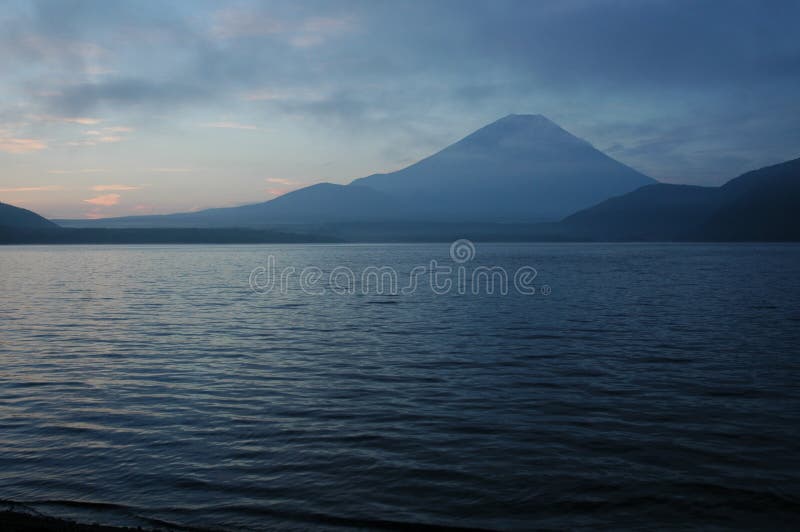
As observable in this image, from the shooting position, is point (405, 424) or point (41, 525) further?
point (405, 424)

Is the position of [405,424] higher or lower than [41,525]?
lower

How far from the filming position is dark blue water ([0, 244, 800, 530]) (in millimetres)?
10828

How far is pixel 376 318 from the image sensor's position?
37.2 meters

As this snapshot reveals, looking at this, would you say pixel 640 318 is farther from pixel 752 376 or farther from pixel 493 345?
pixel 752 376

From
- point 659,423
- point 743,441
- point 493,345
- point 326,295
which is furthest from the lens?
point 326,295

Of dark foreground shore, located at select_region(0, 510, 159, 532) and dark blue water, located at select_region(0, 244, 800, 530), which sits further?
dark blue water, located at select_region(0, 244, 800, 530)

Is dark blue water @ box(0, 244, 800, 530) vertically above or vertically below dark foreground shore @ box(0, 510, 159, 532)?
below

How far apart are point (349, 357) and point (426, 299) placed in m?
25.3

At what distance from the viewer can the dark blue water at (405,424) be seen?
10.8 m

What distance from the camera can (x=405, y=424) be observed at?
50.3ft

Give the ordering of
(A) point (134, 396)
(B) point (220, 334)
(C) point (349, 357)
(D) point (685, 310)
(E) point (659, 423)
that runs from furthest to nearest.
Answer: (D) point (685, 310) < (B) point (220, 334) < (C) point (349, 357) < (A) point (134, 396) < (E) point (659, 423)

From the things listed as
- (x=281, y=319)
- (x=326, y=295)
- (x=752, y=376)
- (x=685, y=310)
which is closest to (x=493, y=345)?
(x=752, y=376)

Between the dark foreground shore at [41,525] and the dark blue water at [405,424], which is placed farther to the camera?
the dark blue water at [405,424]

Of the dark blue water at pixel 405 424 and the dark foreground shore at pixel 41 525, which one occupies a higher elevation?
the dark foreground shore at pixel 41 525
